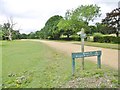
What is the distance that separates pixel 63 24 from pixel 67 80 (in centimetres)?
4611

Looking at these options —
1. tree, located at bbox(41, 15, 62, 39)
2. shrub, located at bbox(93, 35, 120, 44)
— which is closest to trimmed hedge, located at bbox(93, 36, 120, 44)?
shrub, located at bbox(93, 35, 120, 44)

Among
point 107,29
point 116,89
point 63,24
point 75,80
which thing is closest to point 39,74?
point 75,80

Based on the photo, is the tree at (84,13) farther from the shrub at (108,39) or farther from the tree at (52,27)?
the tree at (52,27)

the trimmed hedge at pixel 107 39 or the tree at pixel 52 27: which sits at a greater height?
the tree at pixel 52 27

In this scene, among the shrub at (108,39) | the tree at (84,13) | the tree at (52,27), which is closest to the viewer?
the shrub at (108,39)

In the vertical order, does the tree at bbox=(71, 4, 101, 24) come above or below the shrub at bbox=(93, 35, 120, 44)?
above

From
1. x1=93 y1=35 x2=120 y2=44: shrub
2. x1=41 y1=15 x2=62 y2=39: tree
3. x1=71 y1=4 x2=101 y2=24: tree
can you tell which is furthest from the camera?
x1=41 y1=15 x2=62 y2=39: tree

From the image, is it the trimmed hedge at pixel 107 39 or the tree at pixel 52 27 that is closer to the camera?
the trimmed hedge at pixel 107 39

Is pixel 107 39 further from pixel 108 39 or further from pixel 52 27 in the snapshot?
pixel 52 27

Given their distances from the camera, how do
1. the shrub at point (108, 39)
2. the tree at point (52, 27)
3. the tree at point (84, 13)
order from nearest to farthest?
the shrub at point (108, 39), the tree at point (84, 13), the tree at point (52, 27)

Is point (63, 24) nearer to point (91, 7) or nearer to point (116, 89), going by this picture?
point (91, 7)

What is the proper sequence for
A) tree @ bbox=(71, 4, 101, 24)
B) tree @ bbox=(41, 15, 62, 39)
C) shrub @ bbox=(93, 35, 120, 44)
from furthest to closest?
tree @ bbox=(41, 15, 62, 39)
tree @ bbox=(71, 4, 101, 24)
shrub @ bbox=(93, 35, 120, 44)

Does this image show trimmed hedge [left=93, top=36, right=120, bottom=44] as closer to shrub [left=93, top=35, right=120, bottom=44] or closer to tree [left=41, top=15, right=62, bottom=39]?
shrub [left=93, top=35, right=120, bottom=44]

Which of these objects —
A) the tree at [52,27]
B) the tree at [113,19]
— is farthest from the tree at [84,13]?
the tree at [52,27]
